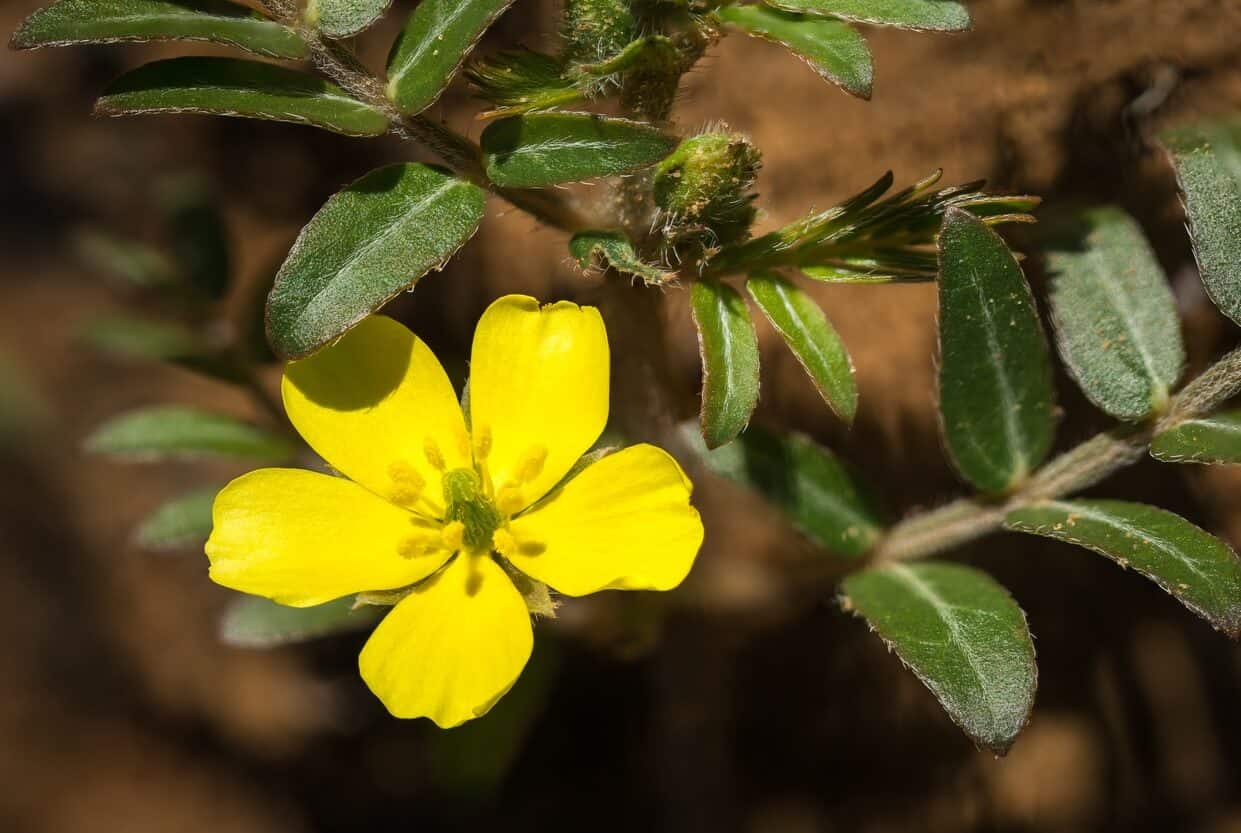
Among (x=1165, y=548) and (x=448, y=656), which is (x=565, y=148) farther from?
(x=1165, y=548)

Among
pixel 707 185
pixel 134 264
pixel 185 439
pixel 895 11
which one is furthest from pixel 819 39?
pixel 134 264

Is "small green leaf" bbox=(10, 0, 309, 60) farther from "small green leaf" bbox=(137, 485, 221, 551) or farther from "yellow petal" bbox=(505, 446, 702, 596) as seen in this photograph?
"small green leaf" bbox=(137, 485, 221, 551)

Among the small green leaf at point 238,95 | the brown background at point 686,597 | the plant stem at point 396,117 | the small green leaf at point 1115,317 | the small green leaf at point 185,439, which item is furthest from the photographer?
the small green leaf at point 185,439

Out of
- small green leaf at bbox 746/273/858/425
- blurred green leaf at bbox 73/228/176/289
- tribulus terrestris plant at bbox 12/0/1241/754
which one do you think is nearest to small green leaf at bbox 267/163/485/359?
tribulus terrestris plant at bbox 12/0/1241/754

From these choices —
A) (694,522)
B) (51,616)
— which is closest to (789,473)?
(694,522)

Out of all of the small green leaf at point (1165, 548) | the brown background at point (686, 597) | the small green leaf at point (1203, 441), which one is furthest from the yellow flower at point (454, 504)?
the small green leaf at point (1203, 441)

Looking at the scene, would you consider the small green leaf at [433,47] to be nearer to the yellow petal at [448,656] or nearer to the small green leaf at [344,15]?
the small green leaf at [344,15]

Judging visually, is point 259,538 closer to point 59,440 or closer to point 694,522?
point 694,522
